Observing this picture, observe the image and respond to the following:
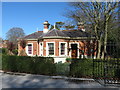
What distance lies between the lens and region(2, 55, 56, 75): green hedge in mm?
7781

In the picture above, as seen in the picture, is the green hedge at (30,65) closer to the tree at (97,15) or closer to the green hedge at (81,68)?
the green hedge at (81,68)

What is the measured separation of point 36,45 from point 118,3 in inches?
534

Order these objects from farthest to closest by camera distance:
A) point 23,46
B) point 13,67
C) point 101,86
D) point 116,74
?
point 23,46, point 13,67, point 116,74, point 101,86

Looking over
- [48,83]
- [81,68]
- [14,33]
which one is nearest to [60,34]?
[81,68]

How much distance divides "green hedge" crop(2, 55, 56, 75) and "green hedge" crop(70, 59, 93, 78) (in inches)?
59.6

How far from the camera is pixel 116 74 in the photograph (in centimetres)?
661

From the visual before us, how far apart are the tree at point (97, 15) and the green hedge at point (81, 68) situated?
25.9 feet

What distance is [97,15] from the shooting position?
14.2 m

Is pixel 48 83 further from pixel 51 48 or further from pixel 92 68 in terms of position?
pixel 51 48

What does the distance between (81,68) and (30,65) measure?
3937mm

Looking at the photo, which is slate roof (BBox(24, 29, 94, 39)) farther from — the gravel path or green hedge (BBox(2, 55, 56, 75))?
the gravel path

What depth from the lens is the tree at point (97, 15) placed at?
1347 cm

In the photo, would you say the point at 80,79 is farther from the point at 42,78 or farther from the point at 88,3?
→ the point at 88,3

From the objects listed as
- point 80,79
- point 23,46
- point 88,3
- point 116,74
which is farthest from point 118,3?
point 23,46
